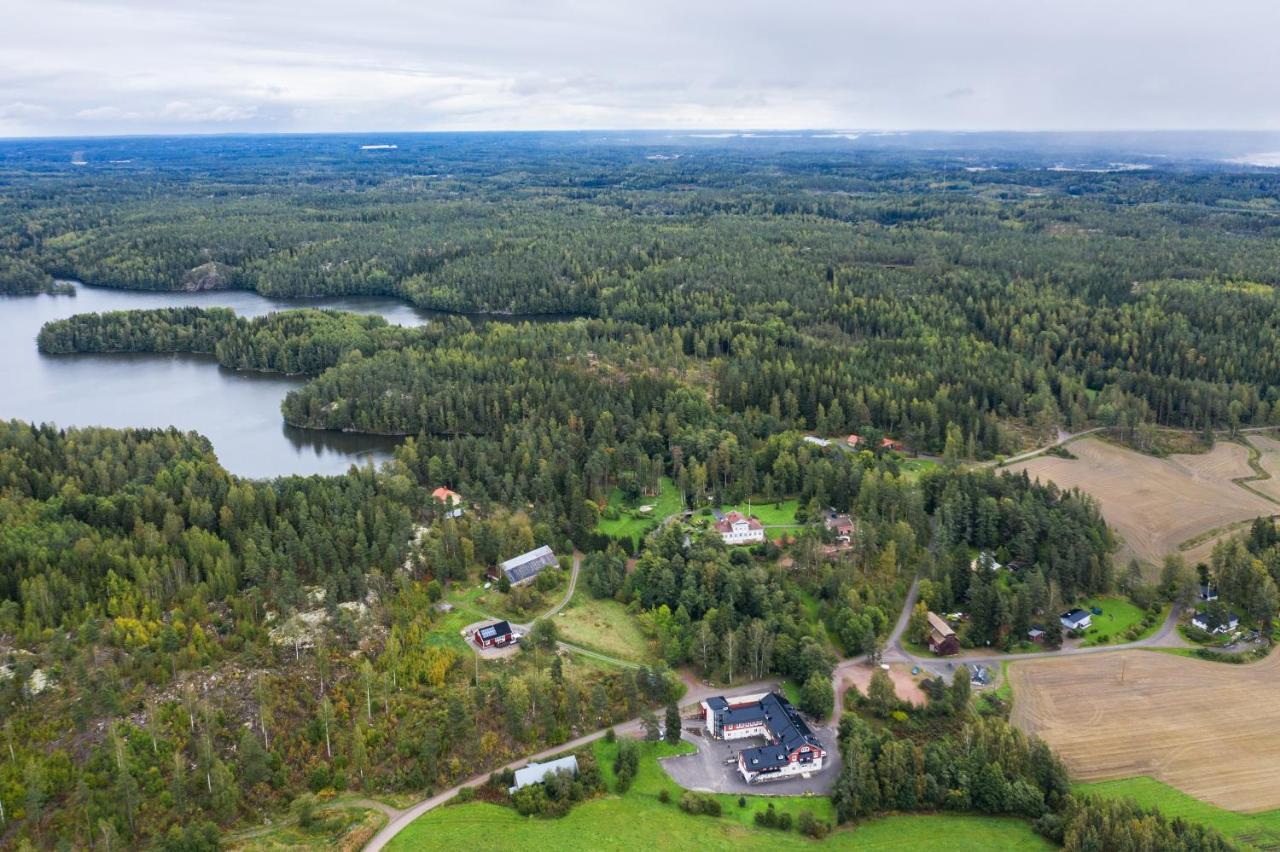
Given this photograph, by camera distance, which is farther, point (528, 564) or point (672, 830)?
point (528, 564)

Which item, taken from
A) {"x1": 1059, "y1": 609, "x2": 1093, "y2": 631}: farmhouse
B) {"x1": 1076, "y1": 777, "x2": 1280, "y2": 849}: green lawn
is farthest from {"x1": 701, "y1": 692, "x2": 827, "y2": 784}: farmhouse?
{"x1": 1059, "y1": 609, "x2": 1093, "y2": 631}: farmhouse

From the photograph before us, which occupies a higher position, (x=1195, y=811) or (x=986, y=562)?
(x=986, y=562)

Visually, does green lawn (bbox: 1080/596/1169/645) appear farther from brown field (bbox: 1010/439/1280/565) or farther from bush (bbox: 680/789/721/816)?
bush (bbox: 680/789/721/816)

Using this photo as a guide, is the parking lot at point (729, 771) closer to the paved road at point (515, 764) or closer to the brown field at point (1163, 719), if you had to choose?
the paved road at point (515, 764)

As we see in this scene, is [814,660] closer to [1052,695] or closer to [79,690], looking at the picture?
[1052,695]

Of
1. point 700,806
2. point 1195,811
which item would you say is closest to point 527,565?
point 700,806

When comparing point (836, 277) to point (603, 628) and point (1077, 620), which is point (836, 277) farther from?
point (603, 628)

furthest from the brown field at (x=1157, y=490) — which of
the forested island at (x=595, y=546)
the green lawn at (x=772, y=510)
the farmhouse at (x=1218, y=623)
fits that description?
the green lawn at (x=772, y=510)
